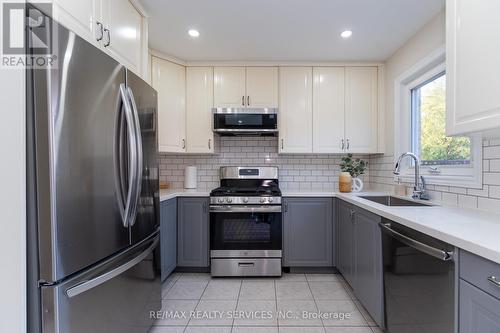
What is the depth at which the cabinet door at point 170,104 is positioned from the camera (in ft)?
8.86

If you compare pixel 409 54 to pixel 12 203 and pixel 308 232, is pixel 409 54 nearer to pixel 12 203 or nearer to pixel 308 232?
pixel 308 232

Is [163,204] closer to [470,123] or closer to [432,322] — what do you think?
[432,322]

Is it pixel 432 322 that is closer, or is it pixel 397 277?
pixel 432 322

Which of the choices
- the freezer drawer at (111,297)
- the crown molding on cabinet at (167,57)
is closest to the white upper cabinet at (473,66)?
the freezer drawer at (111,297)

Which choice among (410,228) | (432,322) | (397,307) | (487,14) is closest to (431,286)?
(432,322)

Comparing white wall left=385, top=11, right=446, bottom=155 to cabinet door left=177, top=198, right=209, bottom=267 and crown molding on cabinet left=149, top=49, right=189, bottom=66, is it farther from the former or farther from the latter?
crown molding on cabinet left=149, top=49, right=189, bottom=66

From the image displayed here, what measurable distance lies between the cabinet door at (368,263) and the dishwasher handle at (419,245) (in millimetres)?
153

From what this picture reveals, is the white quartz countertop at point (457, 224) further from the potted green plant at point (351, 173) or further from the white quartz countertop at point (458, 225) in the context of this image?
the potted green plant at point (351, 173)

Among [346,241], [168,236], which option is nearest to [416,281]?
[346,241]

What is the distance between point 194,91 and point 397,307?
271 centimetres

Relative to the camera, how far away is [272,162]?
10.6 feet

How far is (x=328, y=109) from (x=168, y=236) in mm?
2246

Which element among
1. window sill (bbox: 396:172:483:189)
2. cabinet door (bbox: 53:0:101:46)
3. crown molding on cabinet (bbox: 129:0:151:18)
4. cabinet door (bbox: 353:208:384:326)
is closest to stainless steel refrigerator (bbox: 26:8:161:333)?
cabinet door (bbox: 53:0:101:46)

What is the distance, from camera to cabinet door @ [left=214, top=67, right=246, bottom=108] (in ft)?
9.61
